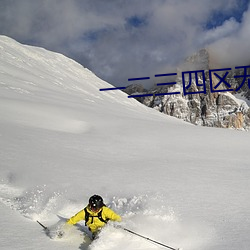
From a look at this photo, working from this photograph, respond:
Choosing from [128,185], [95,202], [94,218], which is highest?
[128,185]

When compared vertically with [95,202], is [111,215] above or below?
below

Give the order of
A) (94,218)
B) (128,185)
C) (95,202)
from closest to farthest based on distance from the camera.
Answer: (95,202) < (94,218) < (128,185)

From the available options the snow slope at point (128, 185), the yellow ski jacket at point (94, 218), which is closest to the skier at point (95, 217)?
the yellow ski jacket at point (94, 218)

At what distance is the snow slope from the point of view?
5.12 meters

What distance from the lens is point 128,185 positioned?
7.59 m

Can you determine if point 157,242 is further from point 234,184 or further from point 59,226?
point 234,184

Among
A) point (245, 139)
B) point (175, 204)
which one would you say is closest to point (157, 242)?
point (175, 204)

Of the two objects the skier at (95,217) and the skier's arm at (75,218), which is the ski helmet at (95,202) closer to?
the skier at (95,217)

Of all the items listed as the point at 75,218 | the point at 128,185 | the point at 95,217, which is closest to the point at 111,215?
the point at 95,217

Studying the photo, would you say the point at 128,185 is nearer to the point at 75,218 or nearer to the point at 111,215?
the point at 111,215

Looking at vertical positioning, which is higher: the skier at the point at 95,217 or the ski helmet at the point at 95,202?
the ski helmet at the point at 95,202

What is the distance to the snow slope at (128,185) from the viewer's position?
5117 mm

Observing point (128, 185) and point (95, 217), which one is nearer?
point (95, 217)

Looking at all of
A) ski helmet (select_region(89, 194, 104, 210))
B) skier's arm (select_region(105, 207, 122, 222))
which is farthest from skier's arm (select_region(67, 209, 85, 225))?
skier's arm (select_region(105, 207, 122, 222))
